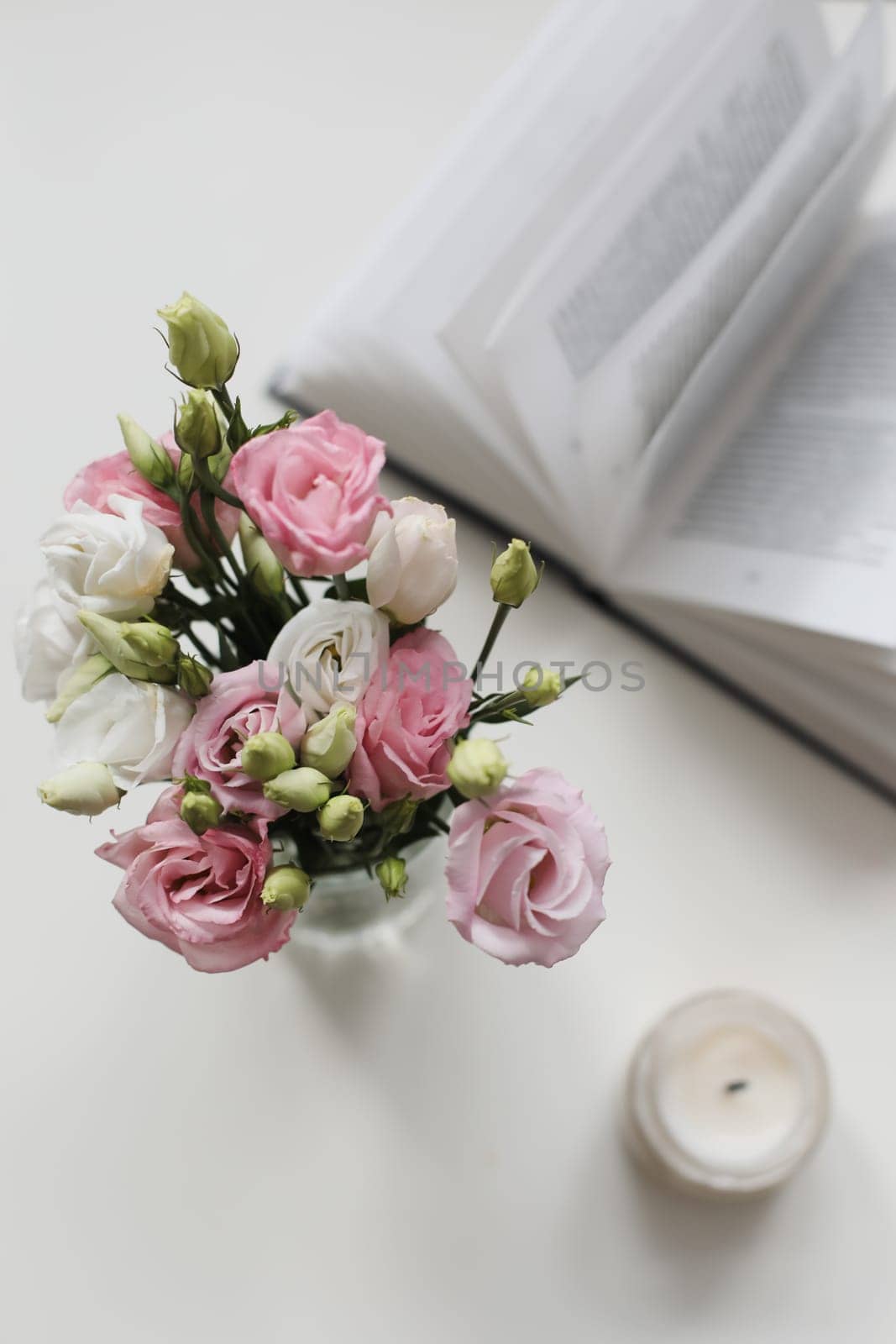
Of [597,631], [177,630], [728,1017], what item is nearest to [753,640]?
[597,631]

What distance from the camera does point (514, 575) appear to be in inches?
14.0

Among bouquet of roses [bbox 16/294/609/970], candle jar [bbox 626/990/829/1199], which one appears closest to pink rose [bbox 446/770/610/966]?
bouquet of roses [bbox 16/294/609/970]

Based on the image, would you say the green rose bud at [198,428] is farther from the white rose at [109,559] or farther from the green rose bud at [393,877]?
the green rose bud at [393,877]

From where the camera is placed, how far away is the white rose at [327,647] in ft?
1.13

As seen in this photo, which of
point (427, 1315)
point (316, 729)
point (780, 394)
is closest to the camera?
point (316, 729)

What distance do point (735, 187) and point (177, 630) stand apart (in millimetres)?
424

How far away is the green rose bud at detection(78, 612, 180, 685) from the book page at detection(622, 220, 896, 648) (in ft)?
1.10

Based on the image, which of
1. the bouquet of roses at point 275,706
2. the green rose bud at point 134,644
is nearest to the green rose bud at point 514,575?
the bouquet of roses at point 275,706

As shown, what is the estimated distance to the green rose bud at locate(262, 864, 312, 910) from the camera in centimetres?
34

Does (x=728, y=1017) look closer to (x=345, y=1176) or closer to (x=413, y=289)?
(x=345, y=1176)

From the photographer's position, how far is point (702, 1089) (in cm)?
55

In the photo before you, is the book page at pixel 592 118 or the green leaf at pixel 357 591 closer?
the green leaf at pixel 357 591

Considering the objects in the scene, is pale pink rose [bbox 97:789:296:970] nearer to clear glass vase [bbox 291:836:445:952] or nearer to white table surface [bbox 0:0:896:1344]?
clear glass vase [bbox 291:836:445:952]

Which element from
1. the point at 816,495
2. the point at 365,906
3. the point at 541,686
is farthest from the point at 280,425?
the point at 816,495
